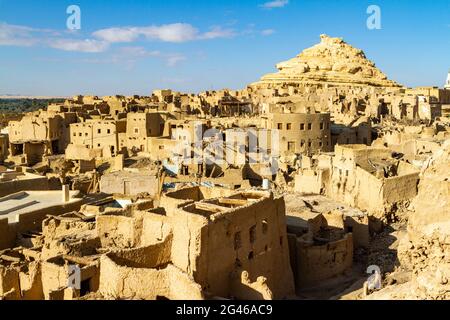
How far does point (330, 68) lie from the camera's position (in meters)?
82.4

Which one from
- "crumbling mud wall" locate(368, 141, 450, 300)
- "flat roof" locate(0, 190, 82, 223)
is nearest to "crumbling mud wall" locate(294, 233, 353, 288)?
"crumbling mud wall" locate(368, 141, 450, 300)

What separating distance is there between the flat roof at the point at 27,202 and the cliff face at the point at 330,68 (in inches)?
2255

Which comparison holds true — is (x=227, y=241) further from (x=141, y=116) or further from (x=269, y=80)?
(x=269, y=80)

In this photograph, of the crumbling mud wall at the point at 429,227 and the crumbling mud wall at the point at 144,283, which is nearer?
the crumbling mud wall at the point at 429,227

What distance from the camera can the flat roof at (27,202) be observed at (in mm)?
21672

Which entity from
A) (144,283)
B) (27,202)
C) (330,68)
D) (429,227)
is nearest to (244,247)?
(144,283)

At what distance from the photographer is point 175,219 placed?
1452cm

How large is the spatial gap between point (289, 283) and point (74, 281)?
275 inches

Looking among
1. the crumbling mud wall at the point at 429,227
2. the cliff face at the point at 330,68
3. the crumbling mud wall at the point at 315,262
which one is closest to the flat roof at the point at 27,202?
the crumbling mud wall at the point at 315,262

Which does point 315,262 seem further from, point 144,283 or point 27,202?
point 27,202

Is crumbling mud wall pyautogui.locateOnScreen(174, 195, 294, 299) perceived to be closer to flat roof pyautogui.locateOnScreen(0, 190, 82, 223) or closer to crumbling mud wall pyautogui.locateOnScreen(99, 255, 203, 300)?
crumbling mud wall pyautogui.locateOnScreen(99, 255, 203, 300)

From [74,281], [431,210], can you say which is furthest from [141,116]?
[431,210]

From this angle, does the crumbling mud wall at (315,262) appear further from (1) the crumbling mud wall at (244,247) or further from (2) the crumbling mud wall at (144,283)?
(2) the crumbling mud wall at (144,283)

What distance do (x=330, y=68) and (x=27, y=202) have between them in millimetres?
65511
